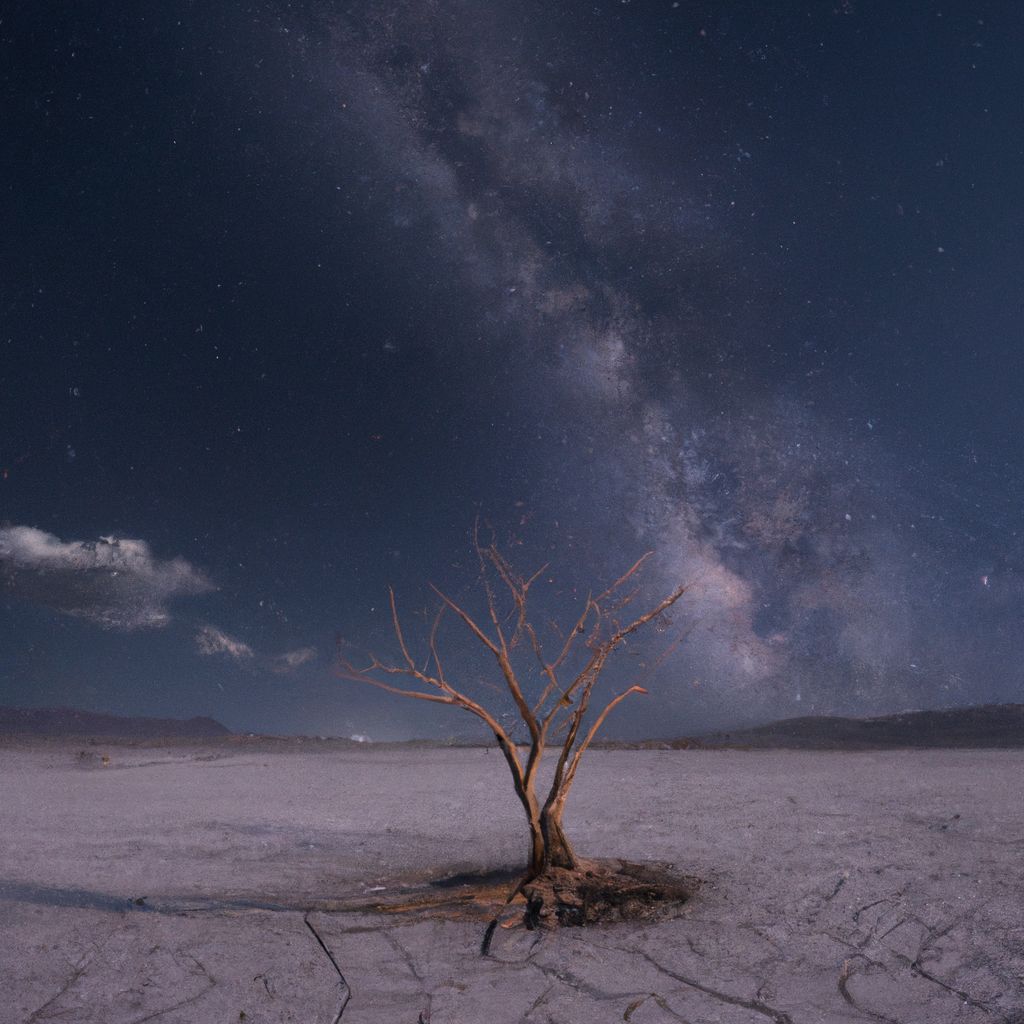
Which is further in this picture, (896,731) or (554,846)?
(896,731)

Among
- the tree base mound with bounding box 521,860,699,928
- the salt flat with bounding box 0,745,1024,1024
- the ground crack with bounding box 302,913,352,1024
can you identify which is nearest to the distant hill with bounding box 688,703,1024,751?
the salt flat with bounding box 0,745,1024,1024

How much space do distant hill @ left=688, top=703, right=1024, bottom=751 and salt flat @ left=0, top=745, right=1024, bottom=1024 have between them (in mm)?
19774

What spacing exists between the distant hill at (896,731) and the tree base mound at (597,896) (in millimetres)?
23152

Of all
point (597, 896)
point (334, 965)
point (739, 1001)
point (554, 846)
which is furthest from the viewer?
point (554, 846)

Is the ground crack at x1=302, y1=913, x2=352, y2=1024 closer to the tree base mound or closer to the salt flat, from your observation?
the salt flat

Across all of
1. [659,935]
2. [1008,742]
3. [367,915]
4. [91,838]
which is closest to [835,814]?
[659,935]

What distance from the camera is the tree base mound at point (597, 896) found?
602 cm

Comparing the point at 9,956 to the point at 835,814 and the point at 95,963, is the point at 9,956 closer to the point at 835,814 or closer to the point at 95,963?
the point at 95,963

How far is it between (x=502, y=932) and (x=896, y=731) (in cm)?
3482

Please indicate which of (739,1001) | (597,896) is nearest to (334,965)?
(597,896)

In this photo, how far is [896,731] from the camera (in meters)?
35.3

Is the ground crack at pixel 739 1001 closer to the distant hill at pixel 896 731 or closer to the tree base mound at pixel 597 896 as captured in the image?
the tree base mound at pixel 597 896

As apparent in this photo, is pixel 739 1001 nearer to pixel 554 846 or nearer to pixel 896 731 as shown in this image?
pixel 554 846

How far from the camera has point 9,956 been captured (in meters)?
5.14
